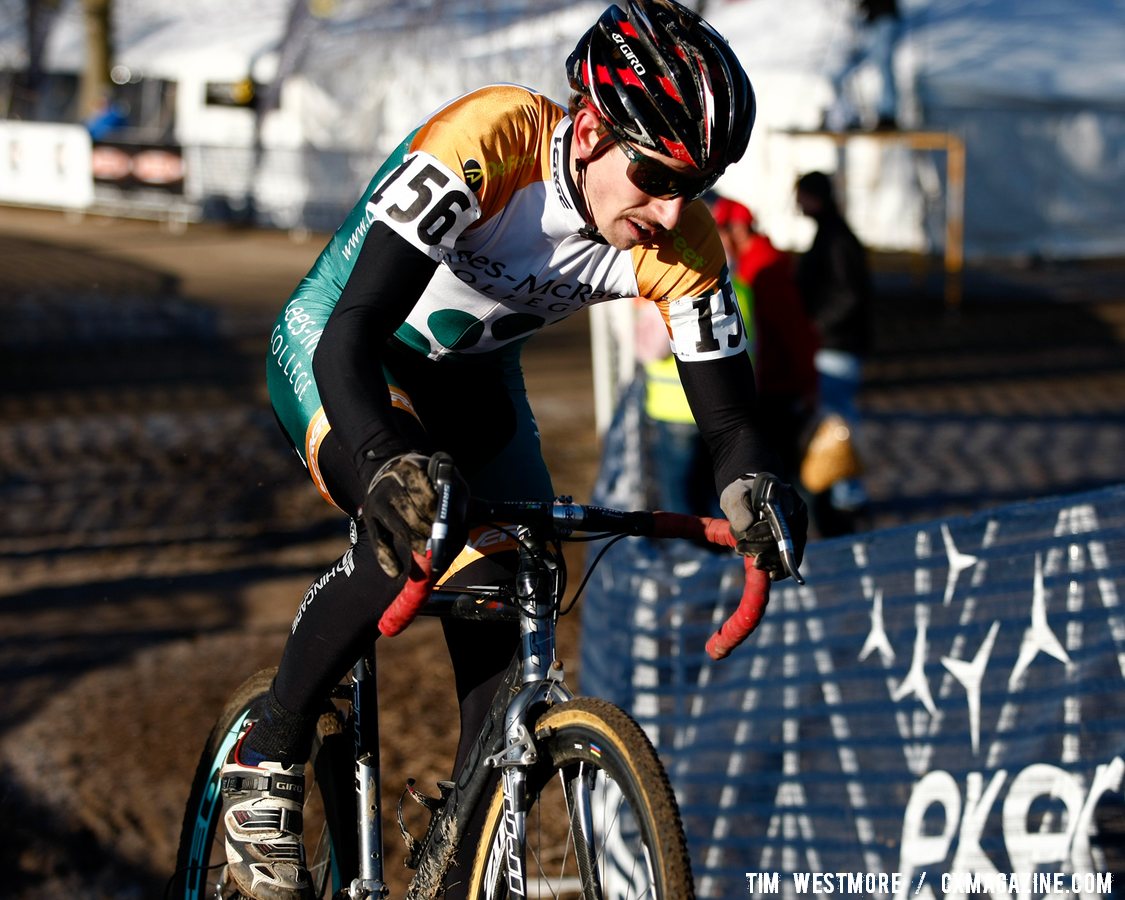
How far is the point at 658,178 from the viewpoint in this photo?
2814mm

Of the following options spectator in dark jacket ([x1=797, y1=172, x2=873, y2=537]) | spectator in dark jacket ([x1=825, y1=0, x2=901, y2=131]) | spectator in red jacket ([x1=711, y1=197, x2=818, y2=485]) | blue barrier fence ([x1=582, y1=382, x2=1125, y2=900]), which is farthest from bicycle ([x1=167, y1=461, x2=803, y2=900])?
spectator in dark jacket ([x1=825, y1=0, x2=901, y2=131])

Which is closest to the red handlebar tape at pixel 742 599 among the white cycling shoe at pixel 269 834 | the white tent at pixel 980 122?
the white cycling shoe at pixel 269 834

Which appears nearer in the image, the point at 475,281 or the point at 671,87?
the point at 671,87

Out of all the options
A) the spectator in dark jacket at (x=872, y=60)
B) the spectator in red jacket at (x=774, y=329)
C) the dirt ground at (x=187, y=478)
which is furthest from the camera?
the spectator in dark jacket at (x=872, y=60)

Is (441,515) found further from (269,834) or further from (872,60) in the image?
(872,60)

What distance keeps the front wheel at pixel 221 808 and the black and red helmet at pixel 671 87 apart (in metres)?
1.52

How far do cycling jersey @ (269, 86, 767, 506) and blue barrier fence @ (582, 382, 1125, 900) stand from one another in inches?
46.7

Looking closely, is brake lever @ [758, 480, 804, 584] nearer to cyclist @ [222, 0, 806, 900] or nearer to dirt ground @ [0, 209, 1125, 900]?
cyclist @ [222, 0, 806, 900]

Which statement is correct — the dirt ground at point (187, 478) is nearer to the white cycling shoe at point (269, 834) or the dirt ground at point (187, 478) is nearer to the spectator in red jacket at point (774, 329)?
the white cycling shoe at point (269, 834)

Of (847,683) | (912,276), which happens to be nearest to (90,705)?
(847,683)

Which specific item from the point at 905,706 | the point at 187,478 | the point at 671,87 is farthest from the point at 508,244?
the point at 187,478

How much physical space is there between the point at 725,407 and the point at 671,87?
2.34 feet

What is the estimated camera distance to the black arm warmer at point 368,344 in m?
2.65

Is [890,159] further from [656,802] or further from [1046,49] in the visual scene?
[656,802]
